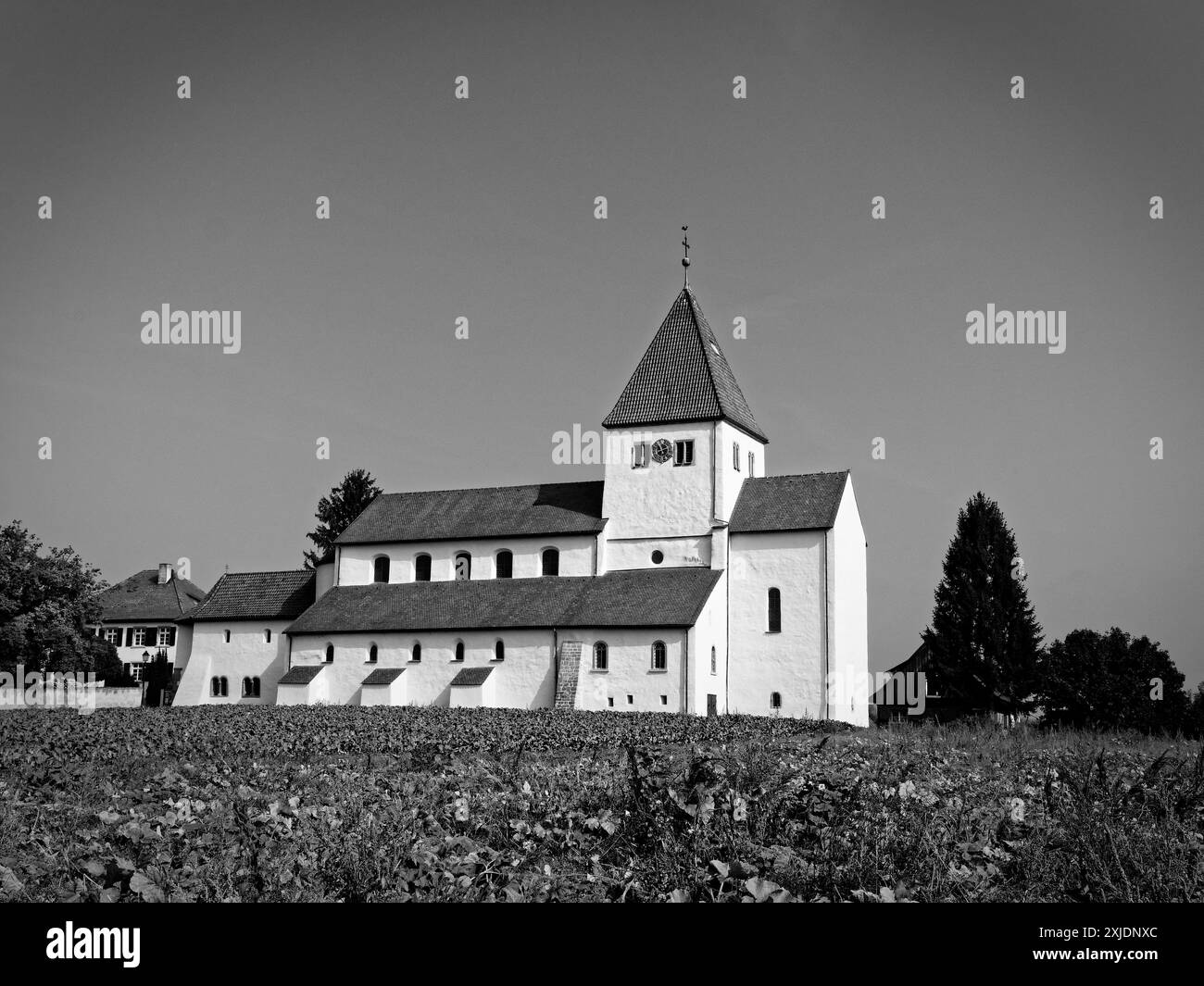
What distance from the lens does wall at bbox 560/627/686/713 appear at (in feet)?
128

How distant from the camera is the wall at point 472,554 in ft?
148

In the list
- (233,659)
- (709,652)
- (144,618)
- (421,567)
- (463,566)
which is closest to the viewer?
(709,652)

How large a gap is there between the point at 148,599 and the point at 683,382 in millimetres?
51048

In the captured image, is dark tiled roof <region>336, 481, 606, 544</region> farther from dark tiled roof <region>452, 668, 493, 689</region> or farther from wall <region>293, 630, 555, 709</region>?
dark tiled roof <region>452, 668, 493, 689</region>

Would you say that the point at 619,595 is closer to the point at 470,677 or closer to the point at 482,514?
the point at 470,677

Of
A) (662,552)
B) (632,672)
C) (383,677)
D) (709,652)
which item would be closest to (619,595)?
(662,552)

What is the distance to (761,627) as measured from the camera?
41.8 m

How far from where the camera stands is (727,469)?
143ft

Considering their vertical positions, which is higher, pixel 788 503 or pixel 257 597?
pixel 788 503

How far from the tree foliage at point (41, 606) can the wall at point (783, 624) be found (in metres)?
29.3

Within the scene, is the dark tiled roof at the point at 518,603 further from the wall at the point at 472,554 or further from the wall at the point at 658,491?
the wall at the point at 658,491
